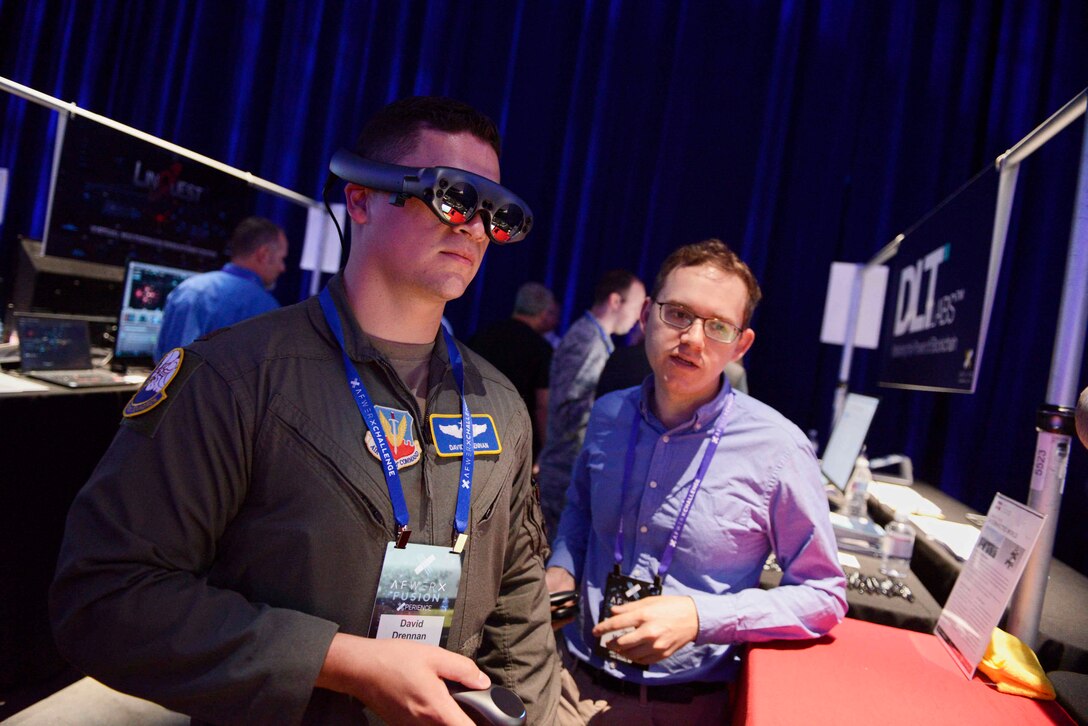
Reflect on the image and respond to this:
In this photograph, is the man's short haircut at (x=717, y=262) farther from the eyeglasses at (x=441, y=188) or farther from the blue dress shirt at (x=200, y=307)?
the blue dress shirt at (x=200, y=307)

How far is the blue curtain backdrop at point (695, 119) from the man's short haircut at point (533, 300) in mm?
1406

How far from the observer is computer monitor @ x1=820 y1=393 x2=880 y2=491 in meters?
2.59

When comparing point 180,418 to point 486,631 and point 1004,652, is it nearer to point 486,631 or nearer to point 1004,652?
point 486,631

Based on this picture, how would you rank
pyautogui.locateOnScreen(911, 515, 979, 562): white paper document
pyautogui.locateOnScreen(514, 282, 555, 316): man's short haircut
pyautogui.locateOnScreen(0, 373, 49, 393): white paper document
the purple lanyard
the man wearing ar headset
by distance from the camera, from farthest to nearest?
pyautogui.locateOnScreen(514, 282, 555, 316): man's short haircut
pyautogui.locateOnScreen(0, 373, 49, 393): white paper document
pyautogui.locateOnScreen(911, 515, 979, 562): white paper document
the purple lanyard
the man wearing ar headset

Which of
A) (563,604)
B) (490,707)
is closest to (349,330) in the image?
(490,707)

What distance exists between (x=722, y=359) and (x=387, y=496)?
821 mm

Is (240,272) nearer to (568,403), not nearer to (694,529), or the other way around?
(568,403)

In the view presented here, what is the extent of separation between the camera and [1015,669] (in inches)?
44.4

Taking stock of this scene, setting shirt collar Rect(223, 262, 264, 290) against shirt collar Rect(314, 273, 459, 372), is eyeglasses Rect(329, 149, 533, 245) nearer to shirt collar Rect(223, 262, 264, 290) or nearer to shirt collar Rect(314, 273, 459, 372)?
shirt collar Rect(314, 273, 459, 372)

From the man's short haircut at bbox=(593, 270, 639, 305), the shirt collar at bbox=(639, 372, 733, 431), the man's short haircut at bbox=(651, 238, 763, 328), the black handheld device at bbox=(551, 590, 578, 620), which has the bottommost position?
the black handheld device at bbox=(551, 590, 578, 620)

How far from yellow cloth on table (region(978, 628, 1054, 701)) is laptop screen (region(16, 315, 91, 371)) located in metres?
3.22

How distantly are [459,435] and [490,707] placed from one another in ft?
1.17

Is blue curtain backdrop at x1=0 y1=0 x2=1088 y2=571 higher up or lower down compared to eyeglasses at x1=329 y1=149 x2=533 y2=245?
higher up

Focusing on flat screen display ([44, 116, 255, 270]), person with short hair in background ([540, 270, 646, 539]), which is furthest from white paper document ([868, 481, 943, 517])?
flat screen display ([44, 116, 255, 270])
